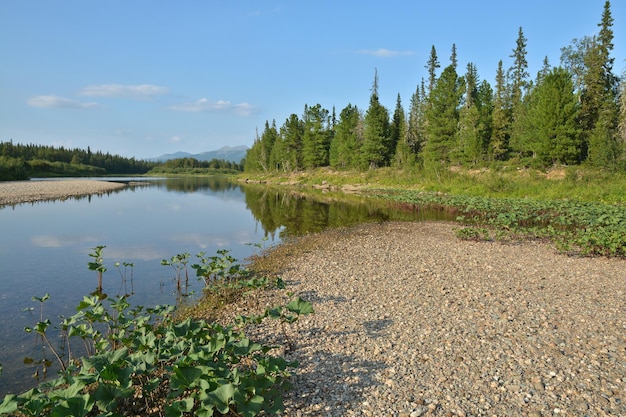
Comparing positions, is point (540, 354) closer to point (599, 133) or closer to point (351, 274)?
point (351, 274)

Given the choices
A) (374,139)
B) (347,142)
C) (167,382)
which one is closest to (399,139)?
(374,139)

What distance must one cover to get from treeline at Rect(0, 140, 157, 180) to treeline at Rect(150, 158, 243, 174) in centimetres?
1425

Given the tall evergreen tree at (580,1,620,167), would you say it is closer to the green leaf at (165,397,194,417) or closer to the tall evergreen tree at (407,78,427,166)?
the tall evergreen tree at (407,78,427,166)

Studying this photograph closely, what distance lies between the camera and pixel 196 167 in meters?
182

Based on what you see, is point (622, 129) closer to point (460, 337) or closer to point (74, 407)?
point (460, 337)

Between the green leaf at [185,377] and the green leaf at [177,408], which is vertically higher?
the green leaf at [185,377]

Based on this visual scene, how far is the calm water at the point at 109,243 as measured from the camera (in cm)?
916

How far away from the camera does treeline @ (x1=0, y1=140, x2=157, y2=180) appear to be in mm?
75688

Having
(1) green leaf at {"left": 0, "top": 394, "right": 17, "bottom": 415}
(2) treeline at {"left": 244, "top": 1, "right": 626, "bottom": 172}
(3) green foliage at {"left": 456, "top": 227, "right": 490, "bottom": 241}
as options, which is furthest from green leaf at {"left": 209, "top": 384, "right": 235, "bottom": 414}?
(2) treeline at {"left": 244, "top": 1, "right": 626, "bottom": 172}

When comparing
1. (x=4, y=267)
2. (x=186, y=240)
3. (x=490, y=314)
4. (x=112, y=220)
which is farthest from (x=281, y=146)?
(x=490, y=314)

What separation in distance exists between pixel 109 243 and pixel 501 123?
161 feet

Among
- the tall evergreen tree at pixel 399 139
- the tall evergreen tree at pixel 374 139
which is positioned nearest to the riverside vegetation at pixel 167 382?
the tall evergreen tree at pixel 399 139

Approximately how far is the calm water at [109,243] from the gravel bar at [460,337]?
15.0ft

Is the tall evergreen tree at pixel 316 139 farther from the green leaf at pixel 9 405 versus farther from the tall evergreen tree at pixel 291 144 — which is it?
the green leaf at pixel 9 405
